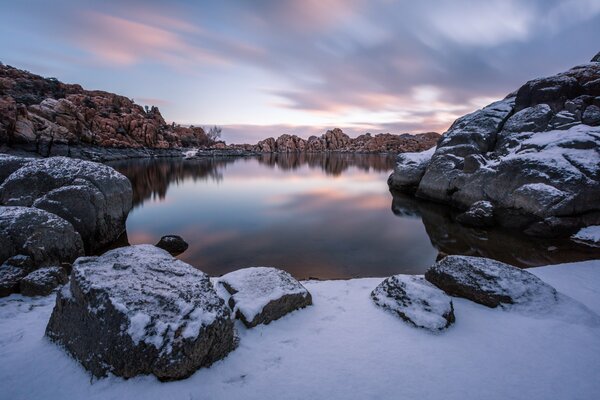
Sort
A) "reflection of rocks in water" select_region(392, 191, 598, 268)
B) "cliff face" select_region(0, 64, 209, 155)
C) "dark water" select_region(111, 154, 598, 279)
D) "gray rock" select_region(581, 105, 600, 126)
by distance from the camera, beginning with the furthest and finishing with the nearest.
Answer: "cliff face" select_region(0, 64, 209, 155), "gray rock" select_region(581, 105, 600, 126), "dark water" select_region(111, 154, 598, 279), "reflection of rocks in water" select_region(392, 191, 598, 268)

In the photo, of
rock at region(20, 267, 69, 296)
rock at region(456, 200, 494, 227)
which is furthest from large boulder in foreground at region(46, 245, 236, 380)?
rock at region(456, 200, 494, 227)

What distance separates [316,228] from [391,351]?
35.3ft

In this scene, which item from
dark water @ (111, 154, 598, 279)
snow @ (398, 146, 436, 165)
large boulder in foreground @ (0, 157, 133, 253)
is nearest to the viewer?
large boulder in foreground @ (0, 157, 133, 253)

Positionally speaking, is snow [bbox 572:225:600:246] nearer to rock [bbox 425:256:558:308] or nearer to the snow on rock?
rock [bbox 425:256:558:308]

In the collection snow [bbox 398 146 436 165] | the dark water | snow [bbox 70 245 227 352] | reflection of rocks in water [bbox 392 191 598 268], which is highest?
snow [bbox 398 146 436 165]

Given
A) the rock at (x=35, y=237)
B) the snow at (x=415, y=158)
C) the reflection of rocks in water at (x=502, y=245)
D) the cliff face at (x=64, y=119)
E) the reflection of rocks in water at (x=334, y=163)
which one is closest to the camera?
the rock at (x=35, y=237)

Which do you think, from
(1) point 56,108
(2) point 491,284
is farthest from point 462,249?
(1) point 56,108

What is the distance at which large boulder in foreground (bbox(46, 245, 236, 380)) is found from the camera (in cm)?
351

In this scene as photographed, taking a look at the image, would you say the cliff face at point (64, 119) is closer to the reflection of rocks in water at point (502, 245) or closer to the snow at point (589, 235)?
the reflection of rocks in water at point (502, 245)

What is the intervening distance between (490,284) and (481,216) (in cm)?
1009

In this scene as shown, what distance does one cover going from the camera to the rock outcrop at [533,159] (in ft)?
39.9

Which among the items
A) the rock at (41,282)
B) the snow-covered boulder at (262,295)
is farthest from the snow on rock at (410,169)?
the rock at (41,282)

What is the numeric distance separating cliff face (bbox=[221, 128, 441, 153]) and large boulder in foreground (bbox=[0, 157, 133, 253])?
142 meters

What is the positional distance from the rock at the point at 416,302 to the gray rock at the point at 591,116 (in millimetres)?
17697
